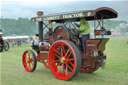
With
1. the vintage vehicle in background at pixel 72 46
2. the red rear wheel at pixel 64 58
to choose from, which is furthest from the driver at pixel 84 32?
the red rear wheel at pixel 64 58

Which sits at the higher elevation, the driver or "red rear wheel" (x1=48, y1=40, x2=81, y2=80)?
the driver

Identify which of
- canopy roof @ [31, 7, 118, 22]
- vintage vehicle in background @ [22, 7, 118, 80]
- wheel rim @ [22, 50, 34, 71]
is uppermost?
canopy roof @ [31, 7, 118, 22]

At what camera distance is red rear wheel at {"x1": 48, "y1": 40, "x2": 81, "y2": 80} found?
4520 mm

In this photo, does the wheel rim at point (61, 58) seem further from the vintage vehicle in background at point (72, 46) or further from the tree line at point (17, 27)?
the tree line at point (17, 27)

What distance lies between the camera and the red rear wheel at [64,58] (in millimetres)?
4520

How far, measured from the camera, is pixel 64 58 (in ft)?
16.1

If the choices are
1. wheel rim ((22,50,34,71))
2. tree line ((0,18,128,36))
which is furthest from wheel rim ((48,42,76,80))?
tree line ((0,18,128,36))

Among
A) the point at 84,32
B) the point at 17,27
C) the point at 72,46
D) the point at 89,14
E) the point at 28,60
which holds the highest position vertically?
the point at 17,27

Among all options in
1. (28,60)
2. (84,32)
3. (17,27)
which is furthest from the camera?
(17,27)

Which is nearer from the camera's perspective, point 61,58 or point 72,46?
point 72,46

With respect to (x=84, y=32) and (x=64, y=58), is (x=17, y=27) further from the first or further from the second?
(x=64, y=58)

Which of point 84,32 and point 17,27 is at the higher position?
point 17,27

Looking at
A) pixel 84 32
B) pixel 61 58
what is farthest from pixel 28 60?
pixel 84 32

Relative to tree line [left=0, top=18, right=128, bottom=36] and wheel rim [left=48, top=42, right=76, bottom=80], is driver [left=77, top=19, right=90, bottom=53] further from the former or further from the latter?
tree line [left=0, top=18, right=128, bottom=36]
